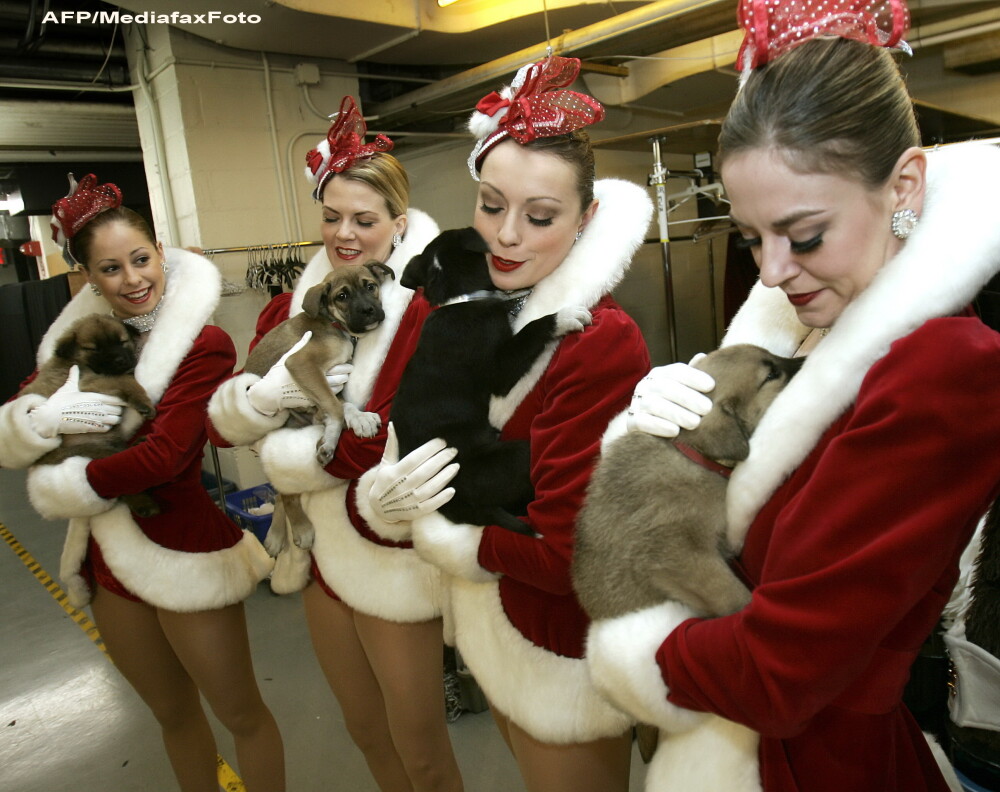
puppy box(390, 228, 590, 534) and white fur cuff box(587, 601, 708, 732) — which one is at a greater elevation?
puppy box(390, 228, 590, 534)

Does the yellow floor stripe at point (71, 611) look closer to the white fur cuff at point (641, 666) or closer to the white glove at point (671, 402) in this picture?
the white fur cuff at point (641, 666)

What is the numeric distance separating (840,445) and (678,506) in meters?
0.35

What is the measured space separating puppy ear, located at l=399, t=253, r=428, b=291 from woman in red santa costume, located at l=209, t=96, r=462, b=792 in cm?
30

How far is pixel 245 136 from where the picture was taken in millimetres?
5777

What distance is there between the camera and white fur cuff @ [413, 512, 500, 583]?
1.61 meters

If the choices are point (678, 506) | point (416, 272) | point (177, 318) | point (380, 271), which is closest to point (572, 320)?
point (678, 506)

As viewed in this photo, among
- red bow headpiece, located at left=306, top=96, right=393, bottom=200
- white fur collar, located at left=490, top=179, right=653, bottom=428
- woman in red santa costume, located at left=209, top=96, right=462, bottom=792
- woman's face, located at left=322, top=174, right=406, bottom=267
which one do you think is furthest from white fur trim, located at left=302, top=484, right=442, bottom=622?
red bow headpiece, located at left=306, top=96, right=393, bottom=200

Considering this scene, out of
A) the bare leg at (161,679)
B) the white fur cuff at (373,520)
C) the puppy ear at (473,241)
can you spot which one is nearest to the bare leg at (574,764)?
the white fur cuff at (373,520)

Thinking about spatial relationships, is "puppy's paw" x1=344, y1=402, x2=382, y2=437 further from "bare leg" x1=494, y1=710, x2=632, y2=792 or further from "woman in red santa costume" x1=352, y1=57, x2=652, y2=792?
"bare leg" x1=494, y1=710, x2=632, y2=792

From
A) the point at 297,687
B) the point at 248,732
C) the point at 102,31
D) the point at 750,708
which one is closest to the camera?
the point at 750,708

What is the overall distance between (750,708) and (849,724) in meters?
0.19

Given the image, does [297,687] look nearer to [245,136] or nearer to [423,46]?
[245,136]

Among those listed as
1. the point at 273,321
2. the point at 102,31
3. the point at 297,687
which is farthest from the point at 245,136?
the point at 297,687

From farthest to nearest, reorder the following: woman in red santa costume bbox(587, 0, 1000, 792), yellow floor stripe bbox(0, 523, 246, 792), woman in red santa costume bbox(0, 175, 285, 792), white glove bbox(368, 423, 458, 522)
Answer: yellow floor stripe bbox(0, 523, 246, 792)
woman in red santa costume bbox(0, 175, 285, 792)
white glove bbox(368, 423, 458, 522)
woman in red santa costume bbox(587, 0, 1000, 792)
